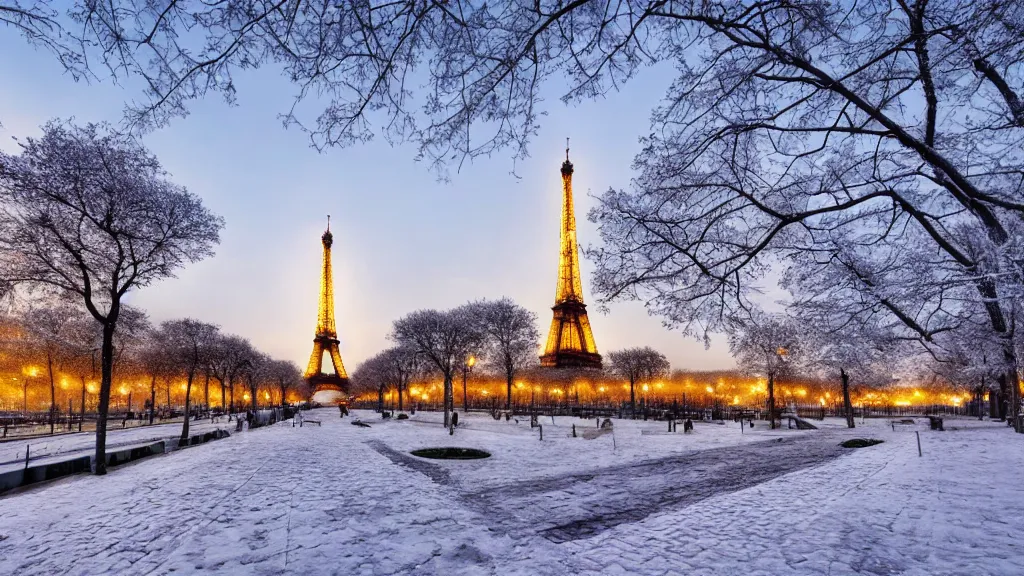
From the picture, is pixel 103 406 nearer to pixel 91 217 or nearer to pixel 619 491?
pixel 91 217

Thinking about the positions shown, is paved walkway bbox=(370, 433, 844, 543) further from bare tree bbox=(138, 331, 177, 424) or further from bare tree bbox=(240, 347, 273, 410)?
bare tree bbox=(138, 331, 177, 424)

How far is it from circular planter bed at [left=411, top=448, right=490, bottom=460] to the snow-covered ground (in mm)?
2549

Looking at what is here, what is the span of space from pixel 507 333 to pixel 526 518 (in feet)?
139

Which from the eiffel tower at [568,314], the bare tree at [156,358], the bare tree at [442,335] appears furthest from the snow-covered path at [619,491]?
the eiffel tower at [568,314]

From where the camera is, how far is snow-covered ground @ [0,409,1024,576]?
19.6ft

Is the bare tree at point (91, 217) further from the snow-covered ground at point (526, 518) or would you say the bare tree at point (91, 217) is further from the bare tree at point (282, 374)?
the bare tree at point (282, 374)

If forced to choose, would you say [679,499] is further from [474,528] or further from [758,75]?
[758,75]

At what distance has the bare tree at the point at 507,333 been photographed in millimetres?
50031

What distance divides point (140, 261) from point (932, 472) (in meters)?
23.1

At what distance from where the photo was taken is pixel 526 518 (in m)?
8.22

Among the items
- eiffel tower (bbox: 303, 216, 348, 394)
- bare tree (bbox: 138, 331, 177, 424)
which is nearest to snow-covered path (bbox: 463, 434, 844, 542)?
bare tree (bbox: 138, 331, 177, 424)

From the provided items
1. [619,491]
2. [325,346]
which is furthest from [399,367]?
[325,346]

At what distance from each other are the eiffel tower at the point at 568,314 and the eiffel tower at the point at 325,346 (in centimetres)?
5534

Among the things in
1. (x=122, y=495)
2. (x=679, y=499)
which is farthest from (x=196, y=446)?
(x=679, y=499)
